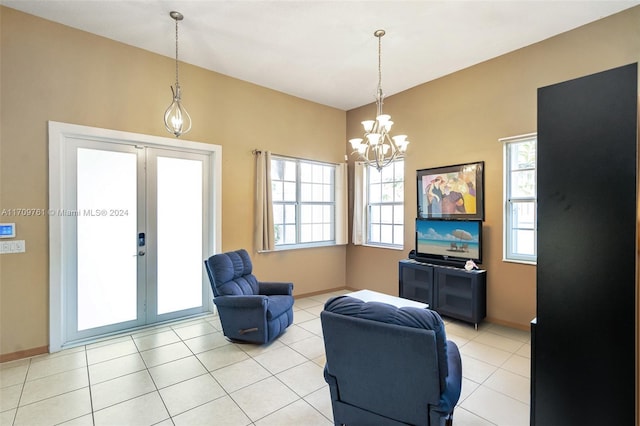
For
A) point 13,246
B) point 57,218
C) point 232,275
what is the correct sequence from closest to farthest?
point 13,246, point 57,218, point 232,275

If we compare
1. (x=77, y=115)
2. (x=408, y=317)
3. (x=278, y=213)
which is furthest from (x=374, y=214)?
(x=77, y=115)

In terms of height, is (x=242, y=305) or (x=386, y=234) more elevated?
(x=386, y=234)

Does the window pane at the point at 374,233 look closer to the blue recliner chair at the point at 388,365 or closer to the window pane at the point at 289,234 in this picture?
the window pane at the point at 289,234

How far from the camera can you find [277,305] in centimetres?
343

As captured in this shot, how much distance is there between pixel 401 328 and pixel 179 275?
340 cm

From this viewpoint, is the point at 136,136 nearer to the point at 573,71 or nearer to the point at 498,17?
the point at 498,17

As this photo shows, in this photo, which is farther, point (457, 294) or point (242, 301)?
point (457, 294)

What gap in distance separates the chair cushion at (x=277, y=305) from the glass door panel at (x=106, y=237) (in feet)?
5.77

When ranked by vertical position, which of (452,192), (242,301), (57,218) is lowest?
(242,301)

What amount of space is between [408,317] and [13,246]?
148 inches

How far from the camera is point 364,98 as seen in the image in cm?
517

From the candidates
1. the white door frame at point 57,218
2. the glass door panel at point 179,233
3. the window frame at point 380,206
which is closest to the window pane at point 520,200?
the window frame at point 380,206

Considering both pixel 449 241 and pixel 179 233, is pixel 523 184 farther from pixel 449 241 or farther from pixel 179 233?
pixel 179 233

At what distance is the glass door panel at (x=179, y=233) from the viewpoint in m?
3.89
